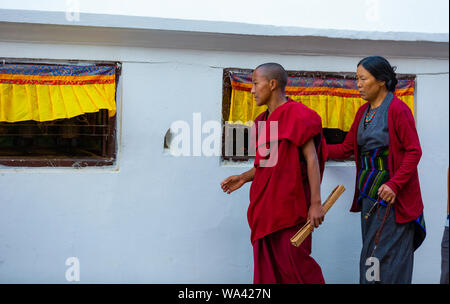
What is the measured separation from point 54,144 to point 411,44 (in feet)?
11.0

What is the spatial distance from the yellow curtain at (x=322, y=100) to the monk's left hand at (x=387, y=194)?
110 centimetres

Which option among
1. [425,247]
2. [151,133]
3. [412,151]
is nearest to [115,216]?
[151,133]

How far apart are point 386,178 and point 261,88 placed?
43.2 inches

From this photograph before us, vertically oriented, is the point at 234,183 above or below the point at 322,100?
below

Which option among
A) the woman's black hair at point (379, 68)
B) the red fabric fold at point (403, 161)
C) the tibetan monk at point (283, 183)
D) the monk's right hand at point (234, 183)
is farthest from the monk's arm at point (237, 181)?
the woman's black hair at point (379, 68)

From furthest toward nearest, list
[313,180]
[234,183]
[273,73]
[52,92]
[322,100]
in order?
[322,100] < [52,92] < [234,183] < [273,73] < [313,180]

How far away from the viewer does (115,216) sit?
4.05 metres

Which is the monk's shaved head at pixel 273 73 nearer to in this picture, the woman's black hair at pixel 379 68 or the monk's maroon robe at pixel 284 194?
the monk's maroon robe at pixel 284 194

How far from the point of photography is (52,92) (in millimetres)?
3900

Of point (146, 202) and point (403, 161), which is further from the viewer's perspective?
point (146, 202)

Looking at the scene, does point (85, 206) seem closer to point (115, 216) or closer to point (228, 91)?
point (115, 216)

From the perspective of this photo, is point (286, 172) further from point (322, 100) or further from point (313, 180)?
point (322, 100)

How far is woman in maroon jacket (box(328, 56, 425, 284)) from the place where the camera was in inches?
136

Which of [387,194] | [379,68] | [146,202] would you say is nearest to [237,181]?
[146,202]
